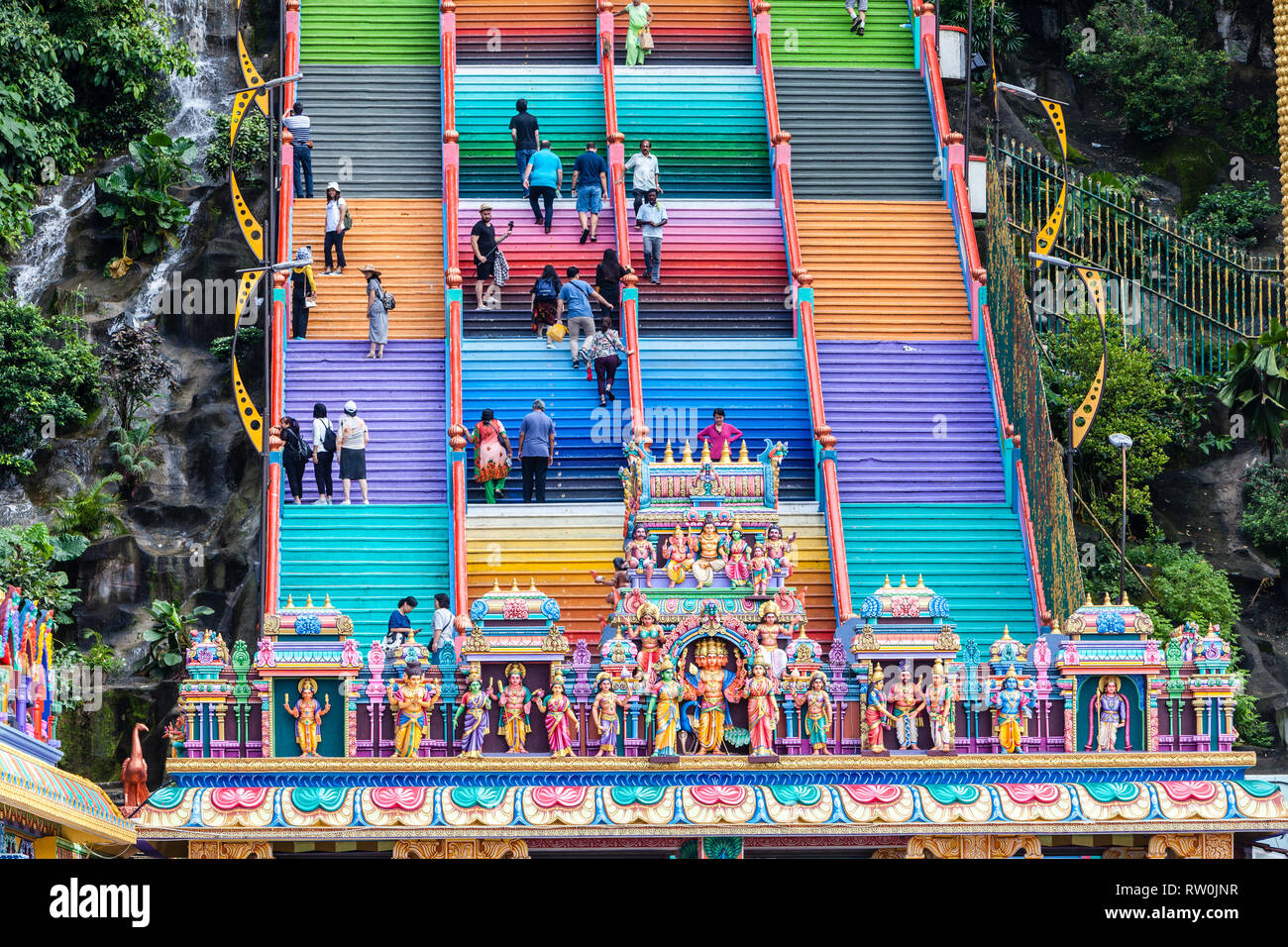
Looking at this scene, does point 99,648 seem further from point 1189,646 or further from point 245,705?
point 1189,646

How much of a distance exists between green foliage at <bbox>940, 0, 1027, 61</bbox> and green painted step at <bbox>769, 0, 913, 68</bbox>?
4.41 meters

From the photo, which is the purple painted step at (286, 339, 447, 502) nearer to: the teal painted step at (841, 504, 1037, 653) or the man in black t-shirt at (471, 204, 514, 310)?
the man in black t-shirt at (471, 204, 514, 310)

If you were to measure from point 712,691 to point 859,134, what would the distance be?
618 inches

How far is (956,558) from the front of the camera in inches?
1329

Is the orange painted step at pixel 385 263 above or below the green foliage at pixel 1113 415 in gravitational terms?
above

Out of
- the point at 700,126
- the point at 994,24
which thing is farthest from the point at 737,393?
the point at 994,24

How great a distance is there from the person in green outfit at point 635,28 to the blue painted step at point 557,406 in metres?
7.59

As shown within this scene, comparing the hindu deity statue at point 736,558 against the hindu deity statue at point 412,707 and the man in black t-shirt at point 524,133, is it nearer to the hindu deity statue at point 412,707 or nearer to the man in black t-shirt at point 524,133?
the hindu deity statue at point 412,707

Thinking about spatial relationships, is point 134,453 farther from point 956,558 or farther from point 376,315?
point 956,558

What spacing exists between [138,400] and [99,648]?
511 centimetres

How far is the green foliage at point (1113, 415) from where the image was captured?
3931 centimetres

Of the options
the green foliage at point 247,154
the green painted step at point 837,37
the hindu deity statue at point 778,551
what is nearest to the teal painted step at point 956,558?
the hindu deity statue at point 778,551

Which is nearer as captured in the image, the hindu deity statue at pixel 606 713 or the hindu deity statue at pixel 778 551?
the hindu deity statue at pixel 606 713
